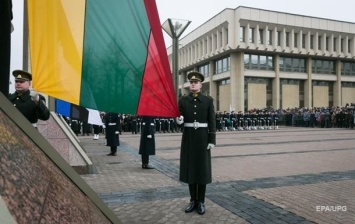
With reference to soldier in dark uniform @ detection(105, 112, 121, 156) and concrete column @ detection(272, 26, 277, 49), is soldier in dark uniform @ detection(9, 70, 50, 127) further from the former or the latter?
concrete column @ detection(272, 26, 277, 49)

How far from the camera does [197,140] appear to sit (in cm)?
481

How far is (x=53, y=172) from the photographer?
6.20ft

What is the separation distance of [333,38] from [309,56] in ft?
18.0

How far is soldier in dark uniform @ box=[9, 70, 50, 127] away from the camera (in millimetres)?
4319

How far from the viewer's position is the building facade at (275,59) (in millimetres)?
42375

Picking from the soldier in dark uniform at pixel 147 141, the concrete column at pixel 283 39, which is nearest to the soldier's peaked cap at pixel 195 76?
the soldier in dark uniform at pixel 147 141

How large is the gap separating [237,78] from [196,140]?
128 feet

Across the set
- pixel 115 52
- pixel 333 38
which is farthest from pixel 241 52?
pixel 115 52

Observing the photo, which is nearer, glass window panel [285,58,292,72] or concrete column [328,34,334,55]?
glass window panel [285,58,292,72]

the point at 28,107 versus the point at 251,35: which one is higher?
the point at 251,35

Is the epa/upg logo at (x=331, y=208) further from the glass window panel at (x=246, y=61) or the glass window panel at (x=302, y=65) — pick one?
the glass window panel at (x=302, y=65)

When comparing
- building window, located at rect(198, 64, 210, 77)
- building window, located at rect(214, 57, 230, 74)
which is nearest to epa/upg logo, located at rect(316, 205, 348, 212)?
building window, located at rect(214, 57, 230, 74)

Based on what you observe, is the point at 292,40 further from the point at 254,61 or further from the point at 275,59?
the point at 254,61

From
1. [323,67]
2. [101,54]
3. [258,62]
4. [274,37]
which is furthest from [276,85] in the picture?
[101,54]
